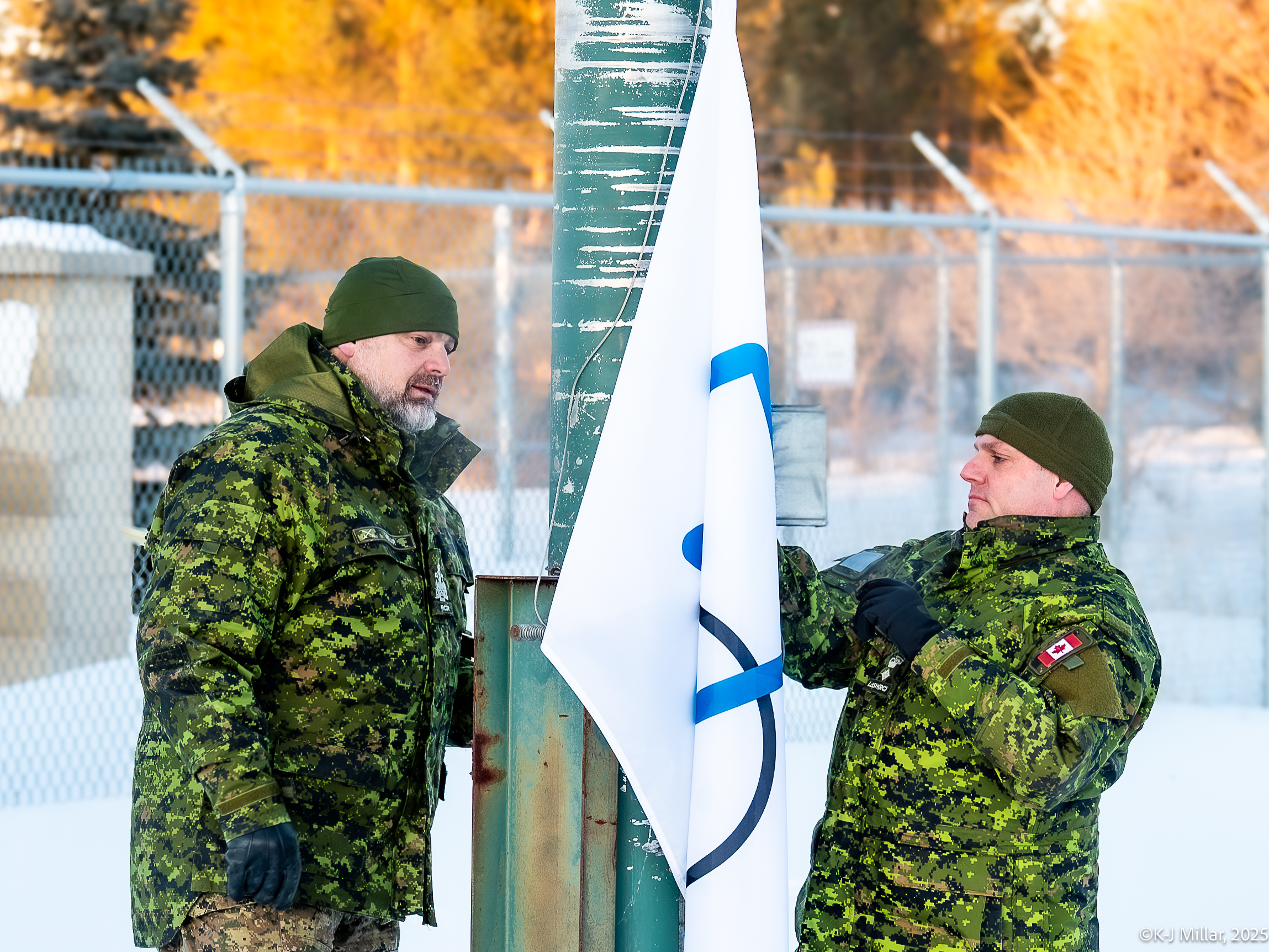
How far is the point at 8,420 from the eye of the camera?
646cm

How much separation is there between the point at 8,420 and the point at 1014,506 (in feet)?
17.7

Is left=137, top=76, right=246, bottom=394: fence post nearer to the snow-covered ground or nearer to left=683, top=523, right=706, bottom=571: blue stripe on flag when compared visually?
the snow-covered ground

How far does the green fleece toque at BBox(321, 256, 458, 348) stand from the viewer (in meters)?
2.53

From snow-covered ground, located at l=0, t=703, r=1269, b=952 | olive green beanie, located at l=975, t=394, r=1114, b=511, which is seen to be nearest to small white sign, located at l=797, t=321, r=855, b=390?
snow-covered ground, located at l=0, t=703, r=1269, b=952

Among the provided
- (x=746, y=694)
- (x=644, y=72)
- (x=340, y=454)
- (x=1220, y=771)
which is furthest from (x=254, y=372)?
(x=1220, y=771)

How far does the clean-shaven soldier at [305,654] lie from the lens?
210 centimetres

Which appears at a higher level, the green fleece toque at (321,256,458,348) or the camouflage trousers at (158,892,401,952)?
the green fleece toque at (321,256,458,348)

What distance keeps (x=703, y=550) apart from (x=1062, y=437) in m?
0.84

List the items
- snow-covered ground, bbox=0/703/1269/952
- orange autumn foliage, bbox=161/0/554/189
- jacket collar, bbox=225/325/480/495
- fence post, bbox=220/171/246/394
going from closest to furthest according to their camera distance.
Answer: jacket collar, bbox=225/325/480/495
snow-covered ground, bbox=0/703/1269/952
fence post, bbox=220/171/246/394
orange autumn foliage, bbox=161/0/554/189

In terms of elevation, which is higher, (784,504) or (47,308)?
(47,308)

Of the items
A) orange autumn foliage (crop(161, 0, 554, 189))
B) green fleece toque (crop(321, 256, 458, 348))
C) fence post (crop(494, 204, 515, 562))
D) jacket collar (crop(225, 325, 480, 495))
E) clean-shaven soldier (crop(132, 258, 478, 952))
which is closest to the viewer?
clean-shaven soldier (crop(132, 258, 478, 952))

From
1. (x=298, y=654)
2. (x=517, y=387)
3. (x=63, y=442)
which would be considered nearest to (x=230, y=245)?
(x=63, y=442)

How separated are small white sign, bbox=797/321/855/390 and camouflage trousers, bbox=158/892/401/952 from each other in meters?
5.65

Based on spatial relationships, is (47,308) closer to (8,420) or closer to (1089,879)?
(8,420)
